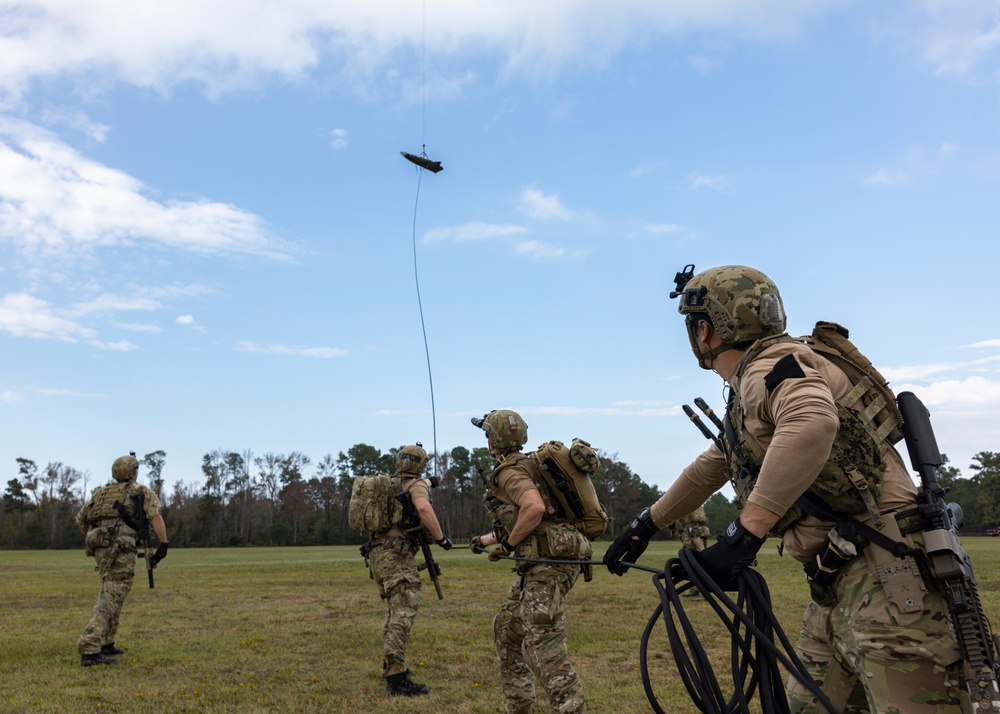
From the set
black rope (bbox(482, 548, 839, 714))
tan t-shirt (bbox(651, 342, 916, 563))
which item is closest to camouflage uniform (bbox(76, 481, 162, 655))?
black rope (bbox(482, 548, 839, 714))

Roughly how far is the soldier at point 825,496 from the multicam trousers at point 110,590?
31.1 feet

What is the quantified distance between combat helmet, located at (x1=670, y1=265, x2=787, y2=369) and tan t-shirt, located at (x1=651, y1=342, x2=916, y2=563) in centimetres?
20

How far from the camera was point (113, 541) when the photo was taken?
10.8 m

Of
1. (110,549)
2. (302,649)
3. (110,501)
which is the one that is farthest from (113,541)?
(302,649)

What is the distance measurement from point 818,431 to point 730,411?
676mm

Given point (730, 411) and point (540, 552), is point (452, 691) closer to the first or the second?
point (540, 552)

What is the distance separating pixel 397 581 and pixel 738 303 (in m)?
6.36

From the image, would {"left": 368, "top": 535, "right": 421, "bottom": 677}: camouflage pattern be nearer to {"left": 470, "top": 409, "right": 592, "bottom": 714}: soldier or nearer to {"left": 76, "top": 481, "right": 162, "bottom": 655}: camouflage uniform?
{"left": 470, "top": 409, "right": 592, "bottom": 714}: soldier

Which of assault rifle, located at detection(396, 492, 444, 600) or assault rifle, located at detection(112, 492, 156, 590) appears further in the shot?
assault rifle, located at detection(112, 492, 156, 590)

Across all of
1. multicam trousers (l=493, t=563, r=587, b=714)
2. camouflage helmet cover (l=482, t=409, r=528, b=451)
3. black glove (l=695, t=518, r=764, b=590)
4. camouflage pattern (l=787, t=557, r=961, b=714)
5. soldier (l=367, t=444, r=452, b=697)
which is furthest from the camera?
soldier (l=367, t=444, r=452, b=697)

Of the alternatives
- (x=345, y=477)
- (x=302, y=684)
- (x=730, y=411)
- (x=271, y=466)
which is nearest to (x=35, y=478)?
(x=271, y=466)

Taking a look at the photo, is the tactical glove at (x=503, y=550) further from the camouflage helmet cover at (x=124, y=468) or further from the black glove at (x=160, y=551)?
the camouflage helmet cover at (x=124, y=468)

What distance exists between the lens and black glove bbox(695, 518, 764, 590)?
3.12 metres

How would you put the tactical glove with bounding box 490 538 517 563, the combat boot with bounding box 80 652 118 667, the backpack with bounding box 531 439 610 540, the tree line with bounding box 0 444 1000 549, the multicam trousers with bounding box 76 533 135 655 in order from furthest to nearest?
the tree line with bounding box 0 444 1000 549, the multicam trousers with bounding box 76 533 135 655, the combat boot with bounding box 80 652 118 667, the backpack with bounding box 531 439 610 540, the tactical glove with bounding box 490 538 517 563
